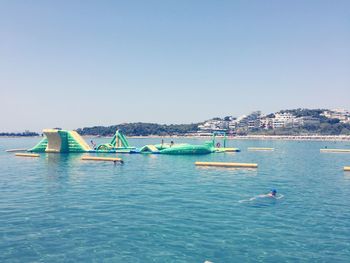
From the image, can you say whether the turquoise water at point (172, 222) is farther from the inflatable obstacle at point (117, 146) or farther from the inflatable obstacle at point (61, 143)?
the inflatable obstacle at point (117, 146)

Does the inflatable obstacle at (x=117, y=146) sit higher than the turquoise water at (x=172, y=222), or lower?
higher

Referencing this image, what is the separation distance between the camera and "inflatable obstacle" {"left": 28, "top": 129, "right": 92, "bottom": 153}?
86.8 metres

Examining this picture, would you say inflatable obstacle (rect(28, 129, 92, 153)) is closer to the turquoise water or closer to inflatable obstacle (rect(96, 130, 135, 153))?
inflatable obstacle (rect(96, 130, 135, 153))

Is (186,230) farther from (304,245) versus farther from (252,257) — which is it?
(304,245)

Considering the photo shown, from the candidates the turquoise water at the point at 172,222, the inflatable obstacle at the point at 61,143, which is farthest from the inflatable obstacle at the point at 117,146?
the turquoise water at the point at 172,222

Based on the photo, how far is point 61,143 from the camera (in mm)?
87125

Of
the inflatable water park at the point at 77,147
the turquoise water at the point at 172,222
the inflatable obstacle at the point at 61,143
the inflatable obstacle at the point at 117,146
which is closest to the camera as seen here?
the turquoise water at the point at 172,222

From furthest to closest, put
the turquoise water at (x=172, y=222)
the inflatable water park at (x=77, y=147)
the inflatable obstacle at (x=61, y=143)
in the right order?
the inflatable obstacle at (x=61, y=143) < the inflatable water park at (x=77, y=147) < the turquoise water at (x=172, y=222)

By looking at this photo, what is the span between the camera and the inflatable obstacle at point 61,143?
86.8m

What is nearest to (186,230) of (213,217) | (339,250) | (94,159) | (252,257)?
(213,217)

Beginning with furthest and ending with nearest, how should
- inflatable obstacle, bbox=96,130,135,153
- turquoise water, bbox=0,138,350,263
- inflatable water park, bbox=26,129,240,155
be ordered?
inflatable obstacle, bbox=96,130,135,153
inflatable water park, bbox=26,129,240,155
turquoise water, bbox=0,138,350,263

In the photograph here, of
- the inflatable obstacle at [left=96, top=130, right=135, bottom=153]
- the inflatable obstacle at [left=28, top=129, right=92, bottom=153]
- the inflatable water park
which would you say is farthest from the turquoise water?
the inflatable obstacle at [left=96, top=130, right=135, bottom=153]

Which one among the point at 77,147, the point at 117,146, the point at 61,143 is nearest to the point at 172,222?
the point at 61,143

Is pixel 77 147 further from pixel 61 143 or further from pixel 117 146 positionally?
pixel 117 146
